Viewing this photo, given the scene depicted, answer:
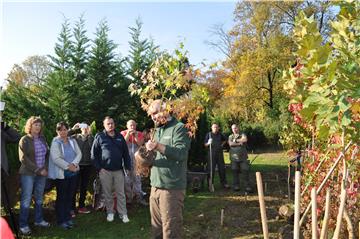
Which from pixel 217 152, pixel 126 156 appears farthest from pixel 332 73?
pixel 217 152

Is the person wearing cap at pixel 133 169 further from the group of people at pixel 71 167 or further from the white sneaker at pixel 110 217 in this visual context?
the white sneaker at pixel 110 217

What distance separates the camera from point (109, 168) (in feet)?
21.7

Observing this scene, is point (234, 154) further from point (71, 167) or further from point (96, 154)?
point (71, 167)

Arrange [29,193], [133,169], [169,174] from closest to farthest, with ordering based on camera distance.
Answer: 1. [169,174]
2. [29,193]
3. [133,169]

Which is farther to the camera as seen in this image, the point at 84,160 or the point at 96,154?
the point at 84,160

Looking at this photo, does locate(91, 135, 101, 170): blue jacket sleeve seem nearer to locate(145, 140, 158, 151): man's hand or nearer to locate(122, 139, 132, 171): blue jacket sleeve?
locate(122, 139, 132, 171): blue jacket sleeve

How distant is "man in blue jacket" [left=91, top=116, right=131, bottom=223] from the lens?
21.7ft

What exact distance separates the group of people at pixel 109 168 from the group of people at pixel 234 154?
263cm

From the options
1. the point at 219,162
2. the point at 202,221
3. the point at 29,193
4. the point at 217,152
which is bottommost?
the point at 202,221

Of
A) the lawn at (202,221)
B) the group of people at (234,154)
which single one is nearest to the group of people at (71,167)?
the lawn at (202,221)

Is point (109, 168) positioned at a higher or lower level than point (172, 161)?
lower

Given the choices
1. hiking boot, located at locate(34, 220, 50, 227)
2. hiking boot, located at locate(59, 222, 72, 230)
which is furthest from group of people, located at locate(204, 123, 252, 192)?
hiking boot, located at locate(34, 220, 50, 227)

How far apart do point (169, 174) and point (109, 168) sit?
2.71m

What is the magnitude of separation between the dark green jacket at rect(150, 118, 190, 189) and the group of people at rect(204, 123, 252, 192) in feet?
17.2
